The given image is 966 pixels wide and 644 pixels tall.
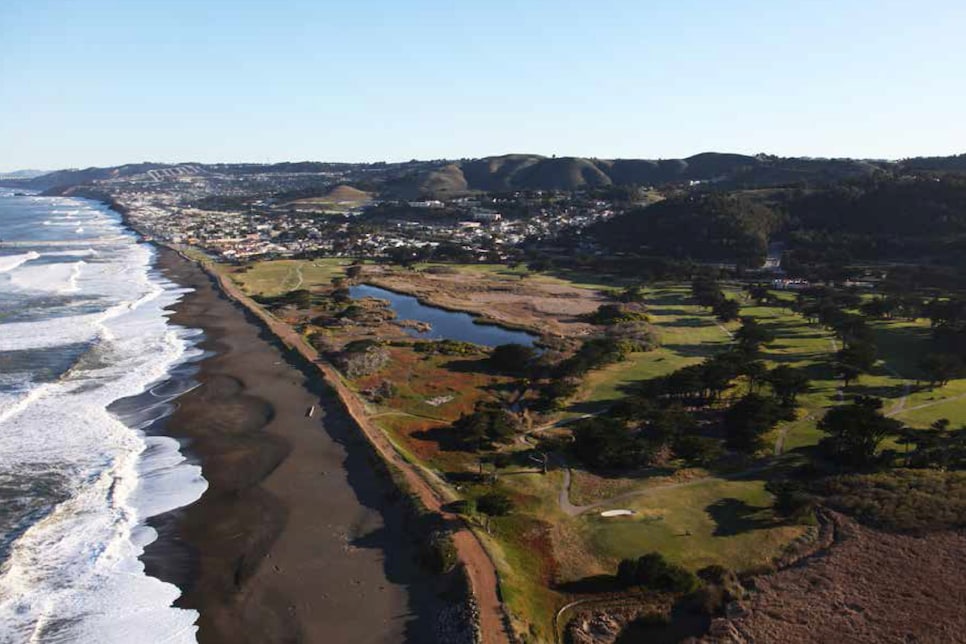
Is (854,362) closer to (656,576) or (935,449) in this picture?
(935,449)

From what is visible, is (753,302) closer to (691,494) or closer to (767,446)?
(767,446)

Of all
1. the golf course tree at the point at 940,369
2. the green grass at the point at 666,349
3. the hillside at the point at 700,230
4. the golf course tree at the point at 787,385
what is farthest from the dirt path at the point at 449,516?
the hillside at the point at 700,230

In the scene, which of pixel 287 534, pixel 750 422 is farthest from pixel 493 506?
pixel 750 422

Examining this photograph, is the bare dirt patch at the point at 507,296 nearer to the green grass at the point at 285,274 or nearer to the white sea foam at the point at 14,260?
the green grass at the point at 285,274

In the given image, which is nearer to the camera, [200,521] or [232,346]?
[200,521]

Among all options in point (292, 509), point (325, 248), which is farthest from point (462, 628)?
point (325, 248)

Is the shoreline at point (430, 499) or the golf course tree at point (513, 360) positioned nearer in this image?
the shoreline at point (430, 499)

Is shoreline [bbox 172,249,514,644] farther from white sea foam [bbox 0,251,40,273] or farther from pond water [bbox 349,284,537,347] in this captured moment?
→ white sea foam [bbox 0,251,40,273]
